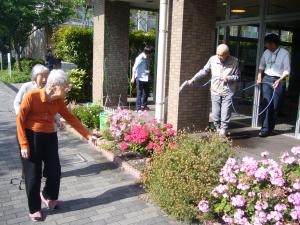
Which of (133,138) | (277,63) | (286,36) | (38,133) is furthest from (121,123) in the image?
(286,36)

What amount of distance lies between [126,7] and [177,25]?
4415 millimetres

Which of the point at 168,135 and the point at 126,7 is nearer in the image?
the point at 168,135

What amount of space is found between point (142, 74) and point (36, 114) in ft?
20.0

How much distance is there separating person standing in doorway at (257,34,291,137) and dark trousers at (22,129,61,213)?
4318mm

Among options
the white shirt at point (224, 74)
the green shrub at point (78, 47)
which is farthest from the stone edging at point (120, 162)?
the green shrub at point (78, 47)

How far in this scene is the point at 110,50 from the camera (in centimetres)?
1092

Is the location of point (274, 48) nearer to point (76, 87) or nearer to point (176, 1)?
point (176, 1)

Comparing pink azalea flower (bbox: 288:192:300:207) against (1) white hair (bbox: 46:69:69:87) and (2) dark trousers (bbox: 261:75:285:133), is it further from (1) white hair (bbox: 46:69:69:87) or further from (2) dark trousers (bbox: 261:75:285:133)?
(2) dark trousers (bbox: 261:75:285:133)

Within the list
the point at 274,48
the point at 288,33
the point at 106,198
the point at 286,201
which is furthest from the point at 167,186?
the point at 288,33

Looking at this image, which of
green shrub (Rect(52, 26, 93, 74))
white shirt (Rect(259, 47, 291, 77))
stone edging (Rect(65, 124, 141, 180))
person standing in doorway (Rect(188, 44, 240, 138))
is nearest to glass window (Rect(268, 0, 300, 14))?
white shirt (Rect(259, 47, 291, 77))

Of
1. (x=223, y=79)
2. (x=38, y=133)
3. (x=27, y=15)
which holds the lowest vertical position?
(x=38, y=133)

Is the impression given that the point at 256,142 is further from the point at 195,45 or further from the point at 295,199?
the point at 295,199

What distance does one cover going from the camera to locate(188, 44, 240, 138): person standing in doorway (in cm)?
651

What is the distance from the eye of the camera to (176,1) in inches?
276
